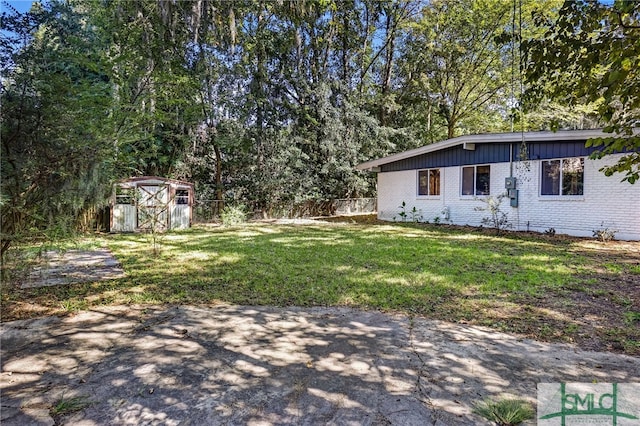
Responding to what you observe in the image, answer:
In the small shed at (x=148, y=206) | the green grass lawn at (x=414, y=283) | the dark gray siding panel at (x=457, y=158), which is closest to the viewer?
the green grass lawn at (x=414, y=283)

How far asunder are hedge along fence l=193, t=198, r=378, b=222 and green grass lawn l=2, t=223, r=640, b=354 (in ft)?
21.4

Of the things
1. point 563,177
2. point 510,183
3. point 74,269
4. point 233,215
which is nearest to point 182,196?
point 233,215

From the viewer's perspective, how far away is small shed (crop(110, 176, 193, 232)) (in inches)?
434

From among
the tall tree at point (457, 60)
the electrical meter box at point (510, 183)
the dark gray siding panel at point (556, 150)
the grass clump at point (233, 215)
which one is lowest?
the grass clump at point (233, 215)

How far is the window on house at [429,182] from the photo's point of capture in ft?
42.3

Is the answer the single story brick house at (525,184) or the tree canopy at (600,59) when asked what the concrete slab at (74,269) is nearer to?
the tree canopy at (600,59)

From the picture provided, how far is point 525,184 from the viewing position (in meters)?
10.3

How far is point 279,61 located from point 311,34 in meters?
2.25

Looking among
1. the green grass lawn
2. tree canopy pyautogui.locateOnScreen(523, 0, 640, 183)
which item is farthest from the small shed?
tree canopy pyautogui.locateOnScreen(523, 0, 640, 183)

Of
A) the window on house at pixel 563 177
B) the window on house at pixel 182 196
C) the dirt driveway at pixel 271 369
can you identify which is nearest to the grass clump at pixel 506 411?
the dirt driveway at pixel 271 369

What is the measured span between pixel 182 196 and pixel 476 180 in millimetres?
10000

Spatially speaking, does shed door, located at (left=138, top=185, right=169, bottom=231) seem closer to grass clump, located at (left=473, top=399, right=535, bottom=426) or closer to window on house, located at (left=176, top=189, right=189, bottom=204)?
window on house, located at (left=176, top=189, right=189, bottom=204)

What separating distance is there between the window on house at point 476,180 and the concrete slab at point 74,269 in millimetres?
10312

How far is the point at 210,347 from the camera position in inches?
116
